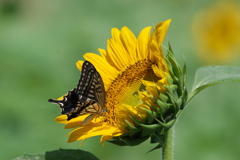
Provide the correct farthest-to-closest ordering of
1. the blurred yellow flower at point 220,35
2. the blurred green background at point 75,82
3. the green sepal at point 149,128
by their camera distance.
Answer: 1. the blurred yellow flower at point 220,35
2. the blurred green background at point 75,82
3. the green sepal at point 149,128

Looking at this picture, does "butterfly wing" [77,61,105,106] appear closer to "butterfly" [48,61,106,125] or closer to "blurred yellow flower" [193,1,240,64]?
"butterfly" [48,61,106,125]

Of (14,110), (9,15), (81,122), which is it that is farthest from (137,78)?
(9,15)

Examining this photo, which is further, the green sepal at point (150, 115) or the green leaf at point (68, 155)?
the green leaf at point (68, 155)

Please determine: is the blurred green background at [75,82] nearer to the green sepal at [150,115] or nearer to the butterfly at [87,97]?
the butterfly at [87,97]

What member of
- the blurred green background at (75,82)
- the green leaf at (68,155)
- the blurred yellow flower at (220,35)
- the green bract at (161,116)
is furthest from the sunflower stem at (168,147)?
the blurred yellow flower at (220,35)

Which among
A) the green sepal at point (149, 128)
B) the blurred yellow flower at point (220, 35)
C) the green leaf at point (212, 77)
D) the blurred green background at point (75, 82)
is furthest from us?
the blurred yellow flower at point (220, 35)

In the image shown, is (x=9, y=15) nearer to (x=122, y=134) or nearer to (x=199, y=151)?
(x=199, y=151)

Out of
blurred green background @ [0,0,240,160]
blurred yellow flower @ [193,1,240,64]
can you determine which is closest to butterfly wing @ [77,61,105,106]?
blurred green background @ [0,0,240,160]
